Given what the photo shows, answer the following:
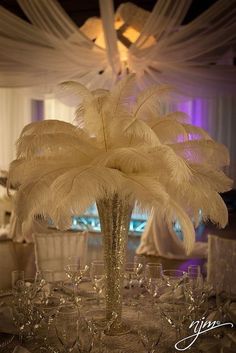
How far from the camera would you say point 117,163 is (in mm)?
1851

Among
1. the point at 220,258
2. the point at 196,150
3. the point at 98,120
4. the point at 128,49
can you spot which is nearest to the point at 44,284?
the point at 98,120

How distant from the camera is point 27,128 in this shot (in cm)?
201

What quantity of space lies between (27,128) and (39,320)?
801 mm

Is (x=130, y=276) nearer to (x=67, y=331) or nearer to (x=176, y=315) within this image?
(x=176, y=315)

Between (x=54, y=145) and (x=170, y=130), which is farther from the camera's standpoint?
(x=170, y=130)

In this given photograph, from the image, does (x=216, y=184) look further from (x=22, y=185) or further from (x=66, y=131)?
(x=22, y=185)

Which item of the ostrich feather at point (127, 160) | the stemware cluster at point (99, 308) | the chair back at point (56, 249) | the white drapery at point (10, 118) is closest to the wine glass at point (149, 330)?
the stemware cluster at point (99, 308)

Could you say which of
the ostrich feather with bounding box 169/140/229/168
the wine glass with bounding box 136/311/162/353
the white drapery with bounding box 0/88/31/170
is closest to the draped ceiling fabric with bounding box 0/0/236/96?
the ostrich feather with bounding box 169/140/229/168

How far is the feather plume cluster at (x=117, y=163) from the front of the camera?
175cm

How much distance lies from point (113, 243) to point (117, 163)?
346 millimetres

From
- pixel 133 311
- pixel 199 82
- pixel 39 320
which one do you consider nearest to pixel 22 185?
pixel 39 320

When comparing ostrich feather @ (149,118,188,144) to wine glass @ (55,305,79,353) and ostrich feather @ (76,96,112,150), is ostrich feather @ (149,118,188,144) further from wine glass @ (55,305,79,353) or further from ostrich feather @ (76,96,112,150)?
wine glass @ (55,305,79,353)

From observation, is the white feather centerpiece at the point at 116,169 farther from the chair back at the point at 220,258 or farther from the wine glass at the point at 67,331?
the chair back at the point at 220,258

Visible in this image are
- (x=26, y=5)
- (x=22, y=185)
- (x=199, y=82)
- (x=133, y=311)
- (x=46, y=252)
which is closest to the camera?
(x=22, y=185)
